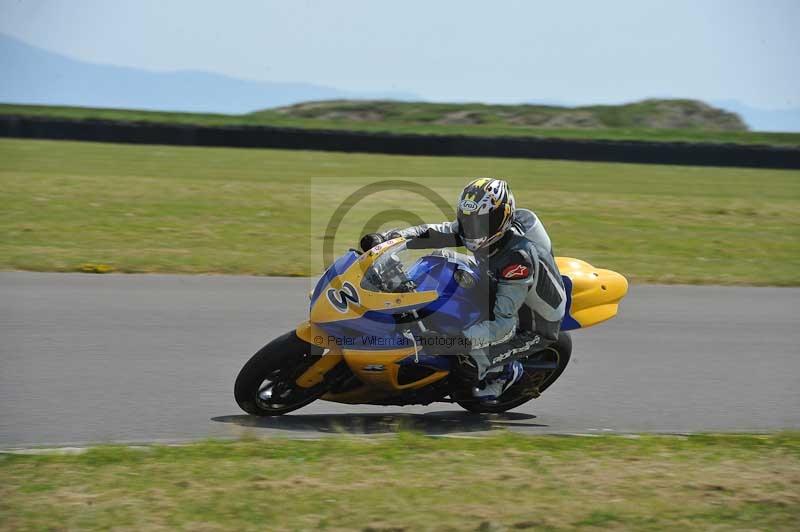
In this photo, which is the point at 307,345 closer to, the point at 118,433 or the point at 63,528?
the point at 118,433

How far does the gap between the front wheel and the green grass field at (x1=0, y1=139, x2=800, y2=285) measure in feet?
17.0

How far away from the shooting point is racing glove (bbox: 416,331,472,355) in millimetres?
5727

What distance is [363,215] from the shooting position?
16.6 m

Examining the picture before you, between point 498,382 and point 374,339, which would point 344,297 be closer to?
point 374,339

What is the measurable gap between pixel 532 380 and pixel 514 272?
0.87 m

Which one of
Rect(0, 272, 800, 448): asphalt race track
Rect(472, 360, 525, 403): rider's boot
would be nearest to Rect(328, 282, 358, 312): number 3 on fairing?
Rect(0, 272, 800, 448): asphalt race track

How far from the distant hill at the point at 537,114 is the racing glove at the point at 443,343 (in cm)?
2567

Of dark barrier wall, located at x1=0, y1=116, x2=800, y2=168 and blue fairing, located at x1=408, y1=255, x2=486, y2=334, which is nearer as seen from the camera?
blue fairing, located at x1=408, y1=255, x2=486, y2=334

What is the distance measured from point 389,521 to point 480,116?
28176 millimetres

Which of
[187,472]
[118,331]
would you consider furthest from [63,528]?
[118,331]

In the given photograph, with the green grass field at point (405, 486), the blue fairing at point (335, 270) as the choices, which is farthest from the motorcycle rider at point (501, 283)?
the green grass field at point (405, 486)

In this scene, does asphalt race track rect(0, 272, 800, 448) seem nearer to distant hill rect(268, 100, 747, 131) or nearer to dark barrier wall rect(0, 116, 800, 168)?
dark barrier wall rect(0, 116, 800, 168)

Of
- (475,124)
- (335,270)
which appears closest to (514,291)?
(335,270)

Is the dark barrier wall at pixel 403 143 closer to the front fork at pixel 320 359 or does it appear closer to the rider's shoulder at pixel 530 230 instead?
the rider's shoulder at pixel 530 230
